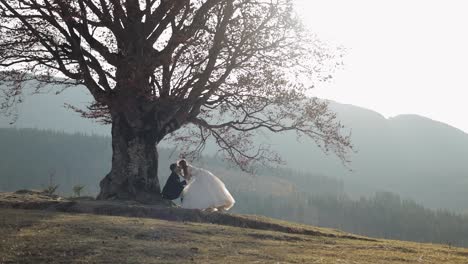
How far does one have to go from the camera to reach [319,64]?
976 inches

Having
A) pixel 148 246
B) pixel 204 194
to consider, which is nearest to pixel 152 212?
pixel 204 194

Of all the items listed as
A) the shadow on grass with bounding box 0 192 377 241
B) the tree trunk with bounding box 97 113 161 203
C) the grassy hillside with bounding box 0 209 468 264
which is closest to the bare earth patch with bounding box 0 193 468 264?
the grassy hillside with bounding box 0 209 468 264

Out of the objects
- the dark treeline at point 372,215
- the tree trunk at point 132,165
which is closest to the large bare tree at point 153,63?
the tree trunk at point 132,165

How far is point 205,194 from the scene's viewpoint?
21453 mm

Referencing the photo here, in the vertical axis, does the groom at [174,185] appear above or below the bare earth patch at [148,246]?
above

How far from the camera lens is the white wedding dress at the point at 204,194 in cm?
2139

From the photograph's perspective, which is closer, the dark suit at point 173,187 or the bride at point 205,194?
the bride at point 205,194

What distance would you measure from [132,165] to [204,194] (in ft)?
11.4

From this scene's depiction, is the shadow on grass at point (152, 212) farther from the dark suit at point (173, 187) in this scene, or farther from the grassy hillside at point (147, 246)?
the dark suit at point (173, 187)

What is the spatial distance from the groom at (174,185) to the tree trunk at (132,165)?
0.42 meters

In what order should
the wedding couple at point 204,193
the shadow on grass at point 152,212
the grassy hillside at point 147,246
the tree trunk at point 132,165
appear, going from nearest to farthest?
the grassy hillside at point 147,246
the shadow on grass at point 152,212
the wedding couple at point 204,193
the tree trunk at point 132,165

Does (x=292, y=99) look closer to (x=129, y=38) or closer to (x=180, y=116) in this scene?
(x=180, y=116)

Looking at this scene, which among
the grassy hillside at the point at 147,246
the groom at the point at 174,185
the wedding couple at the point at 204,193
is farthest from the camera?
the groom at the point at 174,185

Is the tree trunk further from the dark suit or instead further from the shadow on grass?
the shadow on grass
